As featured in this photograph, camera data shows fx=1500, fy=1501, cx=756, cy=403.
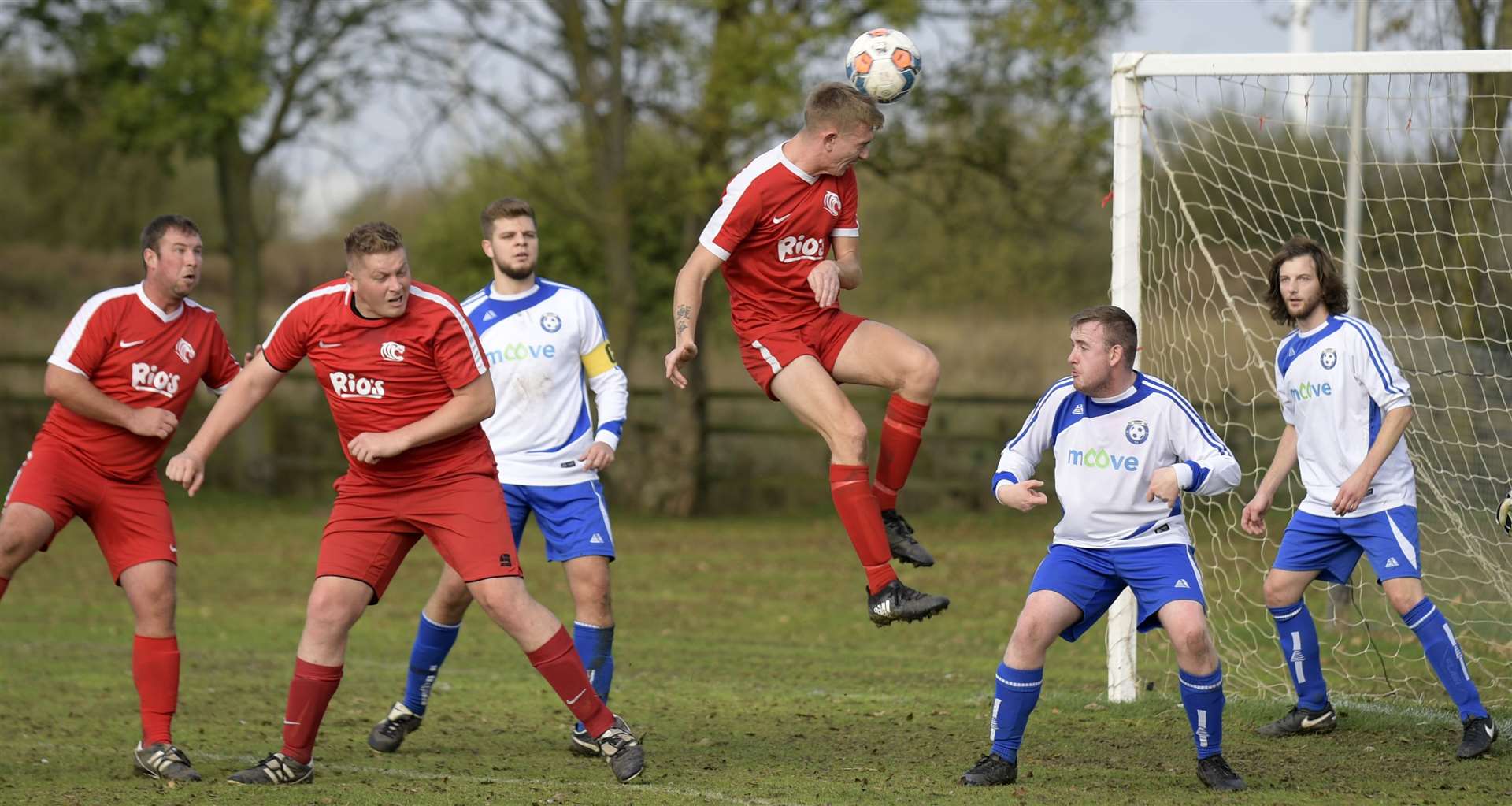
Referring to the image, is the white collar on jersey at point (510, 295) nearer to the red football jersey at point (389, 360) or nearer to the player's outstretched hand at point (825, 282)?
the red football jersey at point (389, 360)

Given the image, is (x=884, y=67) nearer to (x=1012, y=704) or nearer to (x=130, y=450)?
(x=1012, y=704)

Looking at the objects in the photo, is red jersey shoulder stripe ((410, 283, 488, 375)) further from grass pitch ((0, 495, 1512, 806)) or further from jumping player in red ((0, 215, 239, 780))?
grass pitch ((0, 495, 1512, 806))

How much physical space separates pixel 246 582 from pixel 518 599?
9.63 meters

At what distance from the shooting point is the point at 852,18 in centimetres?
1778

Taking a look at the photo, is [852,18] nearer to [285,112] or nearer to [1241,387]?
[1241,387]

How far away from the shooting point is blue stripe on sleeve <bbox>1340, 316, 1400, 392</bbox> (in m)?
6.38

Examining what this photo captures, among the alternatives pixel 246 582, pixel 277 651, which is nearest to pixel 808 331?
pixel 277 651

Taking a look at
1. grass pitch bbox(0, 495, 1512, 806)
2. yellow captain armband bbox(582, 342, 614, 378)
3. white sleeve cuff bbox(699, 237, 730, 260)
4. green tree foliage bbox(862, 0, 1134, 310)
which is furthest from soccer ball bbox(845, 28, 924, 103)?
green tree foliage bbox(862, 0, 1134, 310)

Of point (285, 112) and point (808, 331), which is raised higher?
point (285, 112)

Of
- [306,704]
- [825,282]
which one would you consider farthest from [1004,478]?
[306,704]

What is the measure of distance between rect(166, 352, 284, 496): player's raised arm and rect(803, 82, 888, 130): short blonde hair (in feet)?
7.82

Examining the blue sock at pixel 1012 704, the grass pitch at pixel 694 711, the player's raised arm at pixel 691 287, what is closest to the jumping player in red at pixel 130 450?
the grass pitch at pixel 694 711

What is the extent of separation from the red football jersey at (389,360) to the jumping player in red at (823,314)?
2.86 feet

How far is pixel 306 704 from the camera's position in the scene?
5918 millimetres
